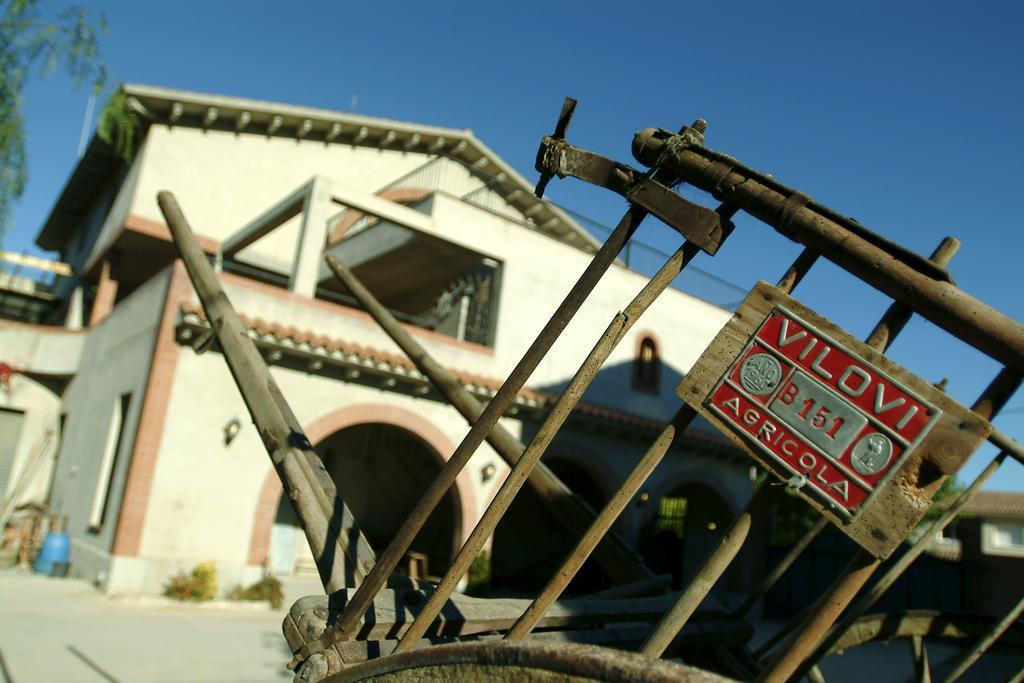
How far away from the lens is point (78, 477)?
12.4 meters

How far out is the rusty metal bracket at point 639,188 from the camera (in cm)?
226

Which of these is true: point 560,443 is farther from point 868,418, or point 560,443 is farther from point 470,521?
point 868,418

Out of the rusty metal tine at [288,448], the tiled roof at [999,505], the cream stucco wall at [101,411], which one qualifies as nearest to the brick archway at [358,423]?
the cream stucco wall at [101,411]

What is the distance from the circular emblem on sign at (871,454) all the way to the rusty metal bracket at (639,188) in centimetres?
70

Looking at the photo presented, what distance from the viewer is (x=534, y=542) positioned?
1562 cm

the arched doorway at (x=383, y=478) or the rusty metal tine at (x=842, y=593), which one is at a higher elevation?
the rusty metal tine at (x=842, y=593)

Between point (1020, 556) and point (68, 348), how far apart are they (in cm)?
2036

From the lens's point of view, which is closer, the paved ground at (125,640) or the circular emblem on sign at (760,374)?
the circular emblem on sign at (760,374)

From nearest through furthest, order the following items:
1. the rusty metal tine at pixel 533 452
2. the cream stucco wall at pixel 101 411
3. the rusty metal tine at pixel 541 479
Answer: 1. the rusty metal tine at pixel 533 452
2. the rusty metal tine at pixel 541 479
3. the cream stucco wall at pixel 101 411

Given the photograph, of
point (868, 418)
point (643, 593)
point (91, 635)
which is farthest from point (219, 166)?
point (868, 418)

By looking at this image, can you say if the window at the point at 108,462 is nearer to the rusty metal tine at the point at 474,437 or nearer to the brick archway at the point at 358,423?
the brick archway at the point at 358,423

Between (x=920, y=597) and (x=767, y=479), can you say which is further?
(x=920, y=597)

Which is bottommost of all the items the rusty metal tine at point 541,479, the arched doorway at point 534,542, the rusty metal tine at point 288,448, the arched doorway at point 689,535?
the arched doorway at point 534,542

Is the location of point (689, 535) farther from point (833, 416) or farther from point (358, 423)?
point (833, 416)
